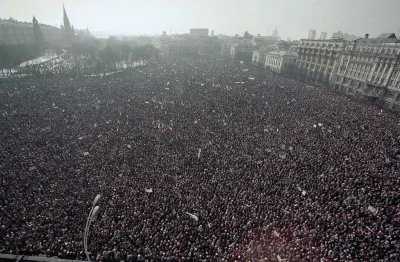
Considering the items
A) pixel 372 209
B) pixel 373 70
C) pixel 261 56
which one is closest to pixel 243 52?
pixel 261 56

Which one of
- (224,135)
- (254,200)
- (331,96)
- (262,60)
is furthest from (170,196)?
(262,60)

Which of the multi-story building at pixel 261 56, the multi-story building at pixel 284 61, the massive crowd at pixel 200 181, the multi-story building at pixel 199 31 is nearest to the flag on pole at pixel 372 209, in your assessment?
the massive crowd at pixel 200 181

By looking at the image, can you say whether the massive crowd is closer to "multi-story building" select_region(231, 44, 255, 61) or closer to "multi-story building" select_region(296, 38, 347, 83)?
"multi-story building" select_region(296, 38, 347, 83)

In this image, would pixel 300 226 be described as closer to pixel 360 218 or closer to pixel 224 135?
pixel 360 218

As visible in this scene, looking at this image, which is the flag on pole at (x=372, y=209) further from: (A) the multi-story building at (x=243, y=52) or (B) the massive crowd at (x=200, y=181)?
(A) the multi-story building at (x=243, y=52)

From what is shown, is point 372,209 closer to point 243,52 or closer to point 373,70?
point 373,70
